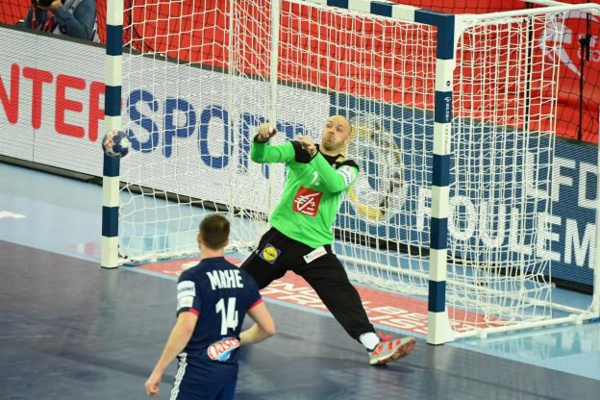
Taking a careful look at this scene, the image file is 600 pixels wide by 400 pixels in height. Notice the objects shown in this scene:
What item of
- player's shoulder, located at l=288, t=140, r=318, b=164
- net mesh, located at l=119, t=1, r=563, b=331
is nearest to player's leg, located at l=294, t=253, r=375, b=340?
player's shoulder, located at l=288, t=140, r=318, b=164

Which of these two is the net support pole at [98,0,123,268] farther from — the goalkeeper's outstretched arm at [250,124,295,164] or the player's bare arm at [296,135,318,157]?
the player's bare arm at [296,135,318,157]

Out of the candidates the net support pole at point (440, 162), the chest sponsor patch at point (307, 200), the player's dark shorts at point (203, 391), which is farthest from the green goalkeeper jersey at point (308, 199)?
the player's dark shorts at point (203, 391)

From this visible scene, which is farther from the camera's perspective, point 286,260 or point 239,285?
point 286,260

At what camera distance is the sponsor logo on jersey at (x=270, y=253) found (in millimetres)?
11953

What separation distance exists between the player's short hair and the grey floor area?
97.7 inches

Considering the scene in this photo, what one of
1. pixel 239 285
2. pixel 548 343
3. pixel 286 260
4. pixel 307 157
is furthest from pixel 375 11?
pixel 239 285

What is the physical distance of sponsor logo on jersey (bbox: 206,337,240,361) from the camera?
855 cm

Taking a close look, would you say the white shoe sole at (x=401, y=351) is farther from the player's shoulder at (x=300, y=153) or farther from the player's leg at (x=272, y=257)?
the player's shoulder at (x=300, y=153)

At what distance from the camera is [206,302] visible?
849cm

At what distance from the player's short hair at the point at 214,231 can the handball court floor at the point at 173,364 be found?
97.4 inches

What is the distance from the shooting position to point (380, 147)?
1420 cm

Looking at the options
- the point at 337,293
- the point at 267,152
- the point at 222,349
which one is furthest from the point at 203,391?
the point at 337,293

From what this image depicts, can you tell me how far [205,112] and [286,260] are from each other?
4.88 metres

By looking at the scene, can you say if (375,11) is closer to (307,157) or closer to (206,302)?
(307,157)
